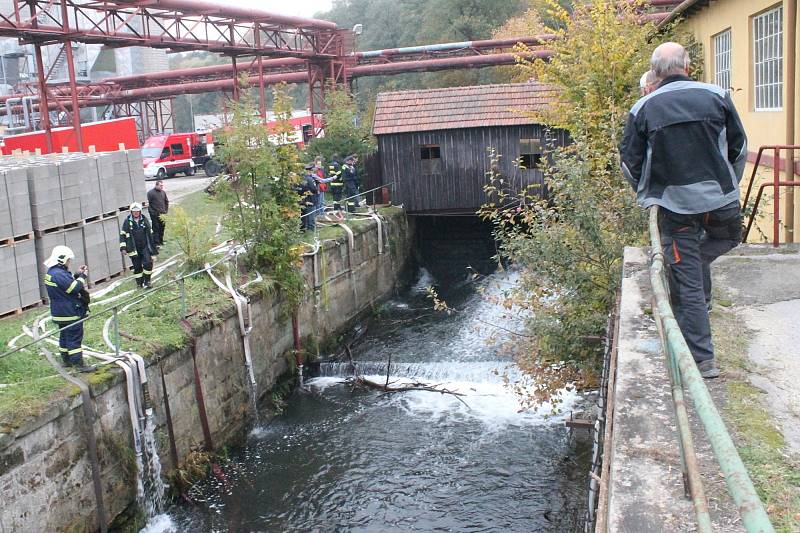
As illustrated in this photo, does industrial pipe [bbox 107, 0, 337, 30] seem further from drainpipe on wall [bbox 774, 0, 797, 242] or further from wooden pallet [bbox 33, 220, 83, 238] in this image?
drainpipe on wall [bbox 774, 0, 797, 242]

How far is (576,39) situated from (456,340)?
685 cm

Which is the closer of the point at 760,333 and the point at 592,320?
the point at 760,333

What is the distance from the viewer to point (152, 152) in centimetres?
3219

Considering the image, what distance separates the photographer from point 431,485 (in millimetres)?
11078

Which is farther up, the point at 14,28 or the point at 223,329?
the point at 14,28

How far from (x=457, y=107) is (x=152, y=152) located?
1485 cm

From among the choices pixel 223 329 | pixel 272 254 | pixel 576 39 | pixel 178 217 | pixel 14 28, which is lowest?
pixel 223 329

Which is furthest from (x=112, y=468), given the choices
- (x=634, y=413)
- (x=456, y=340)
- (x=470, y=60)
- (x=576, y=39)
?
(x=470, y=60)

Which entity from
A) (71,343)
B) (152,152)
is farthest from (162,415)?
(152,152)

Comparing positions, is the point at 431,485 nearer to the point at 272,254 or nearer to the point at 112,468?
the point at 112,468

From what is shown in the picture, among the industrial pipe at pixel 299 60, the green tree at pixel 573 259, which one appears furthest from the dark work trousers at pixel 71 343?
the industrial pipe at pixel 299 60

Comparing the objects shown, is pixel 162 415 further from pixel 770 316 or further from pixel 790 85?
pixel 790 85

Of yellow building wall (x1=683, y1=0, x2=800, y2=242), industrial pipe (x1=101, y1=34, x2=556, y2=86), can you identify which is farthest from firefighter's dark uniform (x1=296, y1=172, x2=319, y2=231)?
industrial pipe (x1=101, y1=34, x2=556, y2=86)

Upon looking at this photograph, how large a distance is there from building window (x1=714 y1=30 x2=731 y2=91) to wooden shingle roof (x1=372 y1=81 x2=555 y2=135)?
6838 mm
